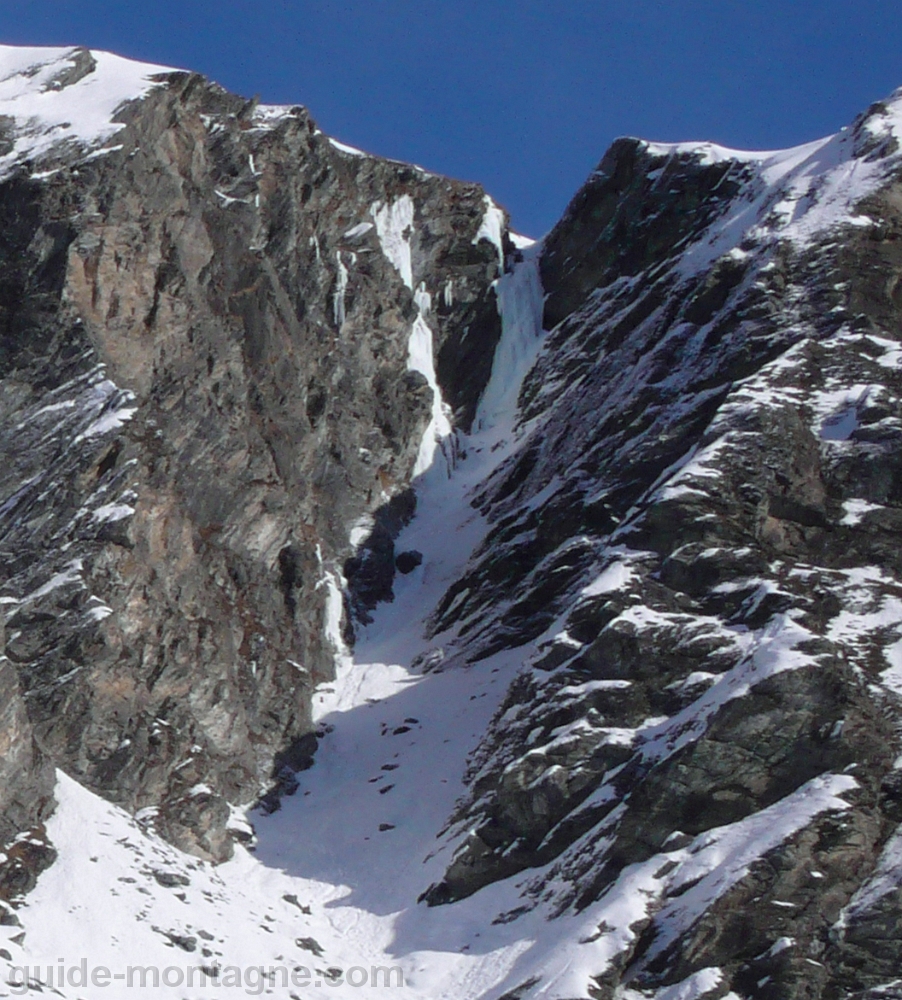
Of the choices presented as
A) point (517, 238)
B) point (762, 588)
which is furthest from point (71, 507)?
point (517, 238)

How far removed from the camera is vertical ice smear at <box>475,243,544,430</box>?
84.4 metres

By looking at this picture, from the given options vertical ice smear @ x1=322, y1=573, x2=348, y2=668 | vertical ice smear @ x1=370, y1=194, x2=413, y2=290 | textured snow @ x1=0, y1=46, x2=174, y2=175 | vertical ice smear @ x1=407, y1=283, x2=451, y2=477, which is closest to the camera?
textured snow @ x1=0, y1=46, x2=174, y2=175

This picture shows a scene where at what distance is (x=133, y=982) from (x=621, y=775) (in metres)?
13.3

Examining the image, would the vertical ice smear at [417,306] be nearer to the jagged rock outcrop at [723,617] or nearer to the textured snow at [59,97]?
the jagged rock outcrop at [723,617]

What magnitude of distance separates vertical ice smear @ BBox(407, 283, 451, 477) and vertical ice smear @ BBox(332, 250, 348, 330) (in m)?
6.81

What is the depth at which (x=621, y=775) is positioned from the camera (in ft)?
143

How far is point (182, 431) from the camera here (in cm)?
5550

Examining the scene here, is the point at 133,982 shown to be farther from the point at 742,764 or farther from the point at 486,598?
the point at 486,598

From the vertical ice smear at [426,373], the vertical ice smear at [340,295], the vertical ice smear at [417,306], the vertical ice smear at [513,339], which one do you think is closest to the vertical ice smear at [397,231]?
the vertical ice smear at [417,306]

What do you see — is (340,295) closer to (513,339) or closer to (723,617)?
(513,339)

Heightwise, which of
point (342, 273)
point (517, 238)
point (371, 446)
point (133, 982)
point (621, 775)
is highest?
point (517, 238)

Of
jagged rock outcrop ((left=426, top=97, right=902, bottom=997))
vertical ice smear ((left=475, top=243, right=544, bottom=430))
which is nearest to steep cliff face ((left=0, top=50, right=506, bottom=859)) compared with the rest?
jagged rock outcrop ((left=426, top=97, right=902, bottom=997))

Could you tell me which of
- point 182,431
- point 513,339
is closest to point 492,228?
point 513,339

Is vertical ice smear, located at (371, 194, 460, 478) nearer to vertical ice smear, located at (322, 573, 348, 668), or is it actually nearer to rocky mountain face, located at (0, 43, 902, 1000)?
rocky mountain face, located at (0, 43, 902, 1000)
